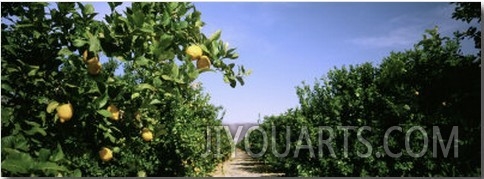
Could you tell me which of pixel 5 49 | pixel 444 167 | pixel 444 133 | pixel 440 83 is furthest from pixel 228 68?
pixel 444 167

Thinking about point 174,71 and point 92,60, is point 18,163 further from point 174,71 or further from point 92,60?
point 174,71

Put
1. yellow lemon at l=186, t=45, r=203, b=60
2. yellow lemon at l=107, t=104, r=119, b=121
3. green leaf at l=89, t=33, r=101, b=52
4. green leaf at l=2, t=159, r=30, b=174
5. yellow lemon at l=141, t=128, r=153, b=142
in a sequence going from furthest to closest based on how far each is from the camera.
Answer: yellow lemon at l=141, t=128, r=153, b=142 < yellow lemon at l=186, t=45, r=203, b=60 < yellow lemon at l=107, t=104, r=119, b=121 < green leaf at l=89, t=33, r=101, b=52 < green leaf at l=2, t=159, r=30, b=174

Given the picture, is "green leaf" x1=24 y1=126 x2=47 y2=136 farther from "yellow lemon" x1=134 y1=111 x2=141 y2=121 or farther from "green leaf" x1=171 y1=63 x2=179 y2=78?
"green leaf" x1=171 y1=63 x2=179 y2=78

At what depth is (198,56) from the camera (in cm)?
273

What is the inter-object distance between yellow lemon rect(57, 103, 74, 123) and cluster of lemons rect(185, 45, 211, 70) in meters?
0.73

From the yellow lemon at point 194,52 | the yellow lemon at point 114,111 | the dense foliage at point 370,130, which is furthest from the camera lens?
the dense foliage at point 370,130

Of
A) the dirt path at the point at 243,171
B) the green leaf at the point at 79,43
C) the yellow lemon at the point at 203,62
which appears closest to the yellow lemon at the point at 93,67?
the green leaf at the point at 79,43

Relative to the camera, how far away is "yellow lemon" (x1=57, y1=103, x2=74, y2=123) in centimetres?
242

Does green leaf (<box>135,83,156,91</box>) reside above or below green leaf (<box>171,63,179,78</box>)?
below

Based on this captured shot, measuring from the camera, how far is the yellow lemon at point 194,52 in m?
2.69

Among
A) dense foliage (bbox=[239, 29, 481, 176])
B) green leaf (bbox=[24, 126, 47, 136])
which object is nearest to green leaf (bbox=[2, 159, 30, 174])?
green leaf (bbox=[24, 126, 47, 136])

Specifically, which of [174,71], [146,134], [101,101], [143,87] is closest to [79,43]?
[101,101]

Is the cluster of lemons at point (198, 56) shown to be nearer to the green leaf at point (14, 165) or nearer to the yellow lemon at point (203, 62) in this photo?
the yellow lemon at point (203, 62)

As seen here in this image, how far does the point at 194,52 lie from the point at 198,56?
1.8 inches
